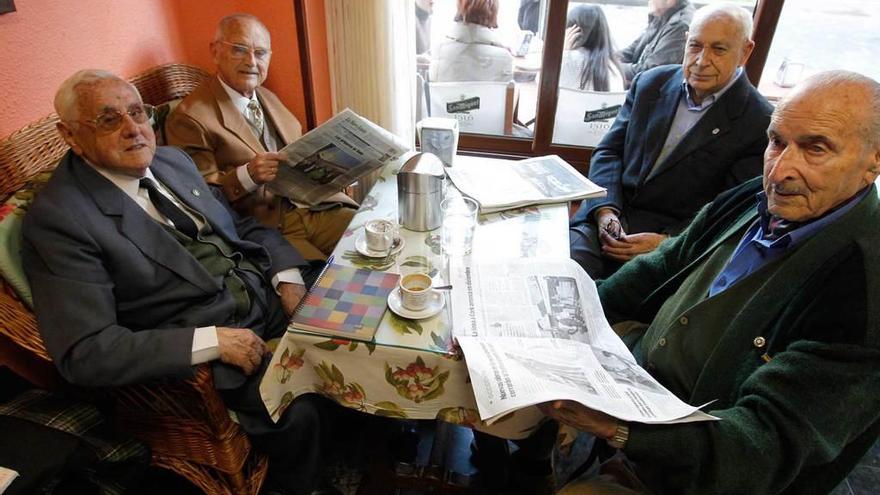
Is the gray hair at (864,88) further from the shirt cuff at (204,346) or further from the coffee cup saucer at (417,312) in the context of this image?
the shirt cuff at (204,346)

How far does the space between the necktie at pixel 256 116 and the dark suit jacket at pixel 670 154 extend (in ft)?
3.86

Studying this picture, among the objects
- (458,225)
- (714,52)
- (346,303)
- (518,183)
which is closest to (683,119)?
(714,52)

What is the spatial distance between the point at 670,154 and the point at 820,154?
0.81m

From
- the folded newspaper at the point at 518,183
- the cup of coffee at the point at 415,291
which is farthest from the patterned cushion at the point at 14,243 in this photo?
the folded newspaper at the point at 518,183

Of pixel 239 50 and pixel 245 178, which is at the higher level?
pixel 239 50

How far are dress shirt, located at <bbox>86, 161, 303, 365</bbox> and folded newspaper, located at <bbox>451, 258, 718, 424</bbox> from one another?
55 cm

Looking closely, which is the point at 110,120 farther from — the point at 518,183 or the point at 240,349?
the point at 518,183

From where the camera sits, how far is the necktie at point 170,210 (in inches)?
53.1

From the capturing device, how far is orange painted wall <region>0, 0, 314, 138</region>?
55.1 inches

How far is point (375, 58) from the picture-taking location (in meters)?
2.08

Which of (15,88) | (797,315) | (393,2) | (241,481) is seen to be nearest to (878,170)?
(797,315)

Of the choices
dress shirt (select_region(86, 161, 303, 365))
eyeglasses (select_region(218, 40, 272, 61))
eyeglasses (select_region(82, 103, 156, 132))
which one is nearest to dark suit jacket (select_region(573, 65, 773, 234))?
dress shirt (select_region(86, 161, 303, 365))

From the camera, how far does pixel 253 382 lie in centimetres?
124

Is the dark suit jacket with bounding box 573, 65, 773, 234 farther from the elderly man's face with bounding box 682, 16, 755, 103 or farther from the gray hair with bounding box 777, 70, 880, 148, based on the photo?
the gray hair with bounding box 777, 70, 880, 148
